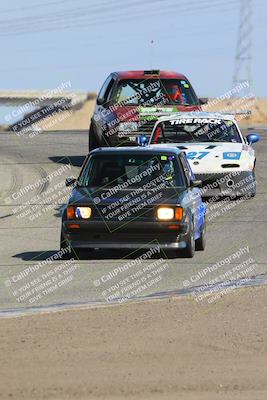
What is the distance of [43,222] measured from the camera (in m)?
18.0

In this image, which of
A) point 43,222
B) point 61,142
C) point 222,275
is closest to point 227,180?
point 43,222

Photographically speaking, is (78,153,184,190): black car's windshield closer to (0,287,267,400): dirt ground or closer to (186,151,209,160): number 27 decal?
(0,287,267,400): dirt ground

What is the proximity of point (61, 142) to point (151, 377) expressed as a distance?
897 inches

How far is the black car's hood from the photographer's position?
42.3 feet

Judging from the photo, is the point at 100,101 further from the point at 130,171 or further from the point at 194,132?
the point at 130,171

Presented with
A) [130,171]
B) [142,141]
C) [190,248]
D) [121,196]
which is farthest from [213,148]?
[121,196]

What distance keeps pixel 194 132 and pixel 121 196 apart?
7450mm

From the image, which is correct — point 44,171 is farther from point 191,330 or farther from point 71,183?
point 191,330

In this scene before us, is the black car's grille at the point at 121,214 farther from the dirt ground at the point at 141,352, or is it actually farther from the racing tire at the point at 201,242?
the dirt ground at the point at 141,352

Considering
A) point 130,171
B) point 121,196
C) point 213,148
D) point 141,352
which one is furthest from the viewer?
point 213,148

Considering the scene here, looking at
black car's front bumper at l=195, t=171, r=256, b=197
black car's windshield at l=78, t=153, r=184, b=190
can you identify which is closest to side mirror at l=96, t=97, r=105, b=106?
black car's front bumper at l=195, t=171, r=256, b=197

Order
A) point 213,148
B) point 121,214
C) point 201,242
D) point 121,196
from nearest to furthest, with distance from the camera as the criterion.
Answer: point 121,214
point 121,196
point 201,242
point 213,148

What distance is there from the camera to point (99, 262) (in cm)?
1284

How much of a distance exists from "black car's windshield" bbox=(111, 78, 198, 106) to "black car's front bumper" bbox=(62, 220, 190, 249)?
377 inches
